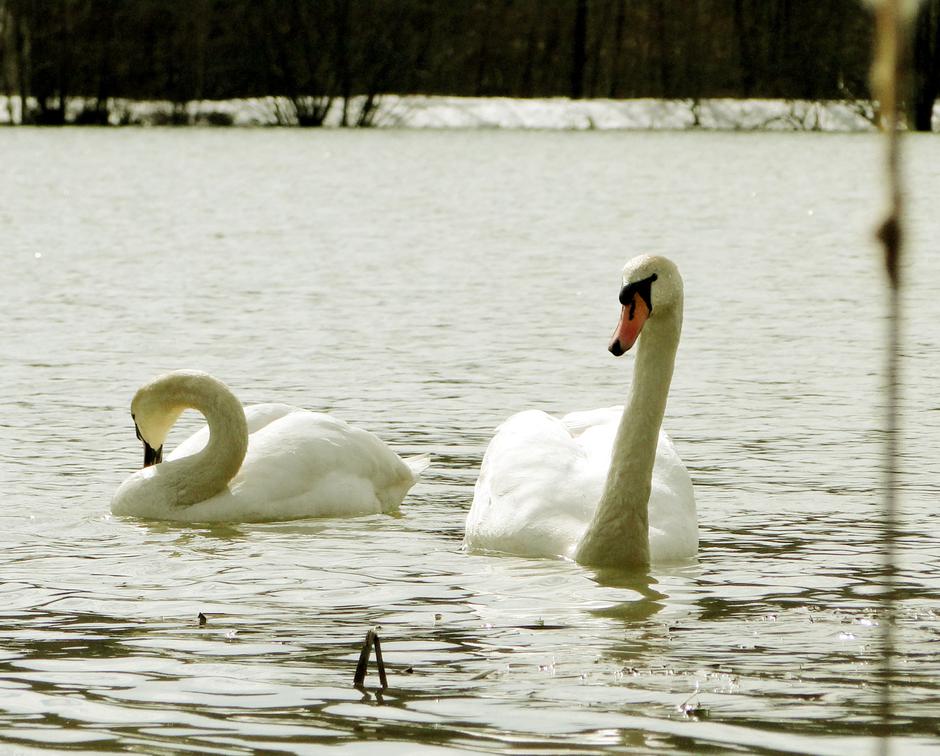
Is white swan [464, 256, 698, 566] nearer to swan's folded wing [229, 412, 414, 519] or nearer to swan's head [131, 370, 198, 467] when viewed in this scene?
swan's folded wing [229, 412, 414, 519]

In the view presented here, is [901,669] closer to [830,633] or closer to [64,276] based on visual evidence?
[830,633]

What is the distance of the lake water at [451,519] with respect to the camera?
3838 mm

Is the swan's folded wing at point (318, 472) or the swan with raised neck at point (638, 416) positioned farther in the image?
the swan's folded wing at point (318, 472)

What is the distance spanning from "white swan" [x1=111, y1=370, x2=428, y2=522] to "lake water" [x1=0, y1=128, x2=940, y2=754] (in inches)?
3.8

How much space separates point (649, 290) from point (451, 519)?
1.48m

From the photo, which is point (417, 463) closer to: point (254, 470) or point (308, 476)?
point (308, 476)

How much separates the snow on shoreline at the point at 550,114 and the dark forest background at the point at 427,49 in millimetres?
562

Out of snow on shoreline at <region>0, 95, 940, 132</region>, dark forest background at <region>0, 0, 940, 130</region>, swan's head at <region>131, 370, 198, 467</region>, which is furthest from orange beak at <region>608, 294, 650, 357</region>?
dark forest background at <region>0, 0, 940, 130</region>

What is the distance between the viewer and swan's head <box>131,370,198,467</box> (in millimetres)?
6926

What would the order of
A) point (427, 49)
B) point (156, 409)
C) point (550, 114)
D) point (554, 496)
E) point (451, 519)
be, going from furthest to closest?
point (427, 49) < point (550, 114) < point (156, 409) < point (451, 519) < point (554, 496)

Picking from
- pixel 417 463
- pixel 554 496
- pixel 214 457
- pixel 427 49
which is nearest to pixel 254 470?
pixel 214 457

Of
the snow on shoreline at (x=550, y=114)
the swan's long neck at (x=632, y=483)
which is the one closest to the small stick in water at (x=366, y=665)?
the swan's long neck at (x=632, y=483)

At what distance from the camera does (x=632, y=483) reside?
540cm

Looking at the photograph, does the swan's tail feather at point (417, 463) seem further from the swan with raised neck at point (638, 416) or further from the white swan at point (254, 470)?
the swan with raised neck at point (638, 416)
